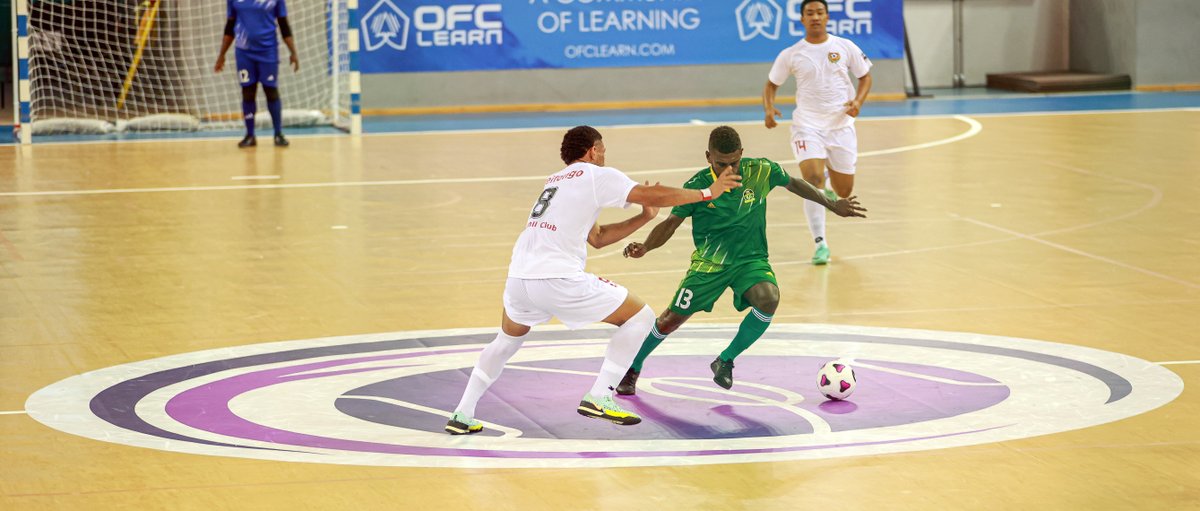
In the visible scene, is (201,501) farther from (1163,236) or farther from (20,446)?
(1163,236)

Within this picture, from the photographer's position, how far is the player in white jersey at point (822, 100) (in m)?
Answer: 13.9

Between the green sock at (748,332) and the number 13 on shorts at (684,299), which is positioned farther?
the number 13 on shorts at (684,299)

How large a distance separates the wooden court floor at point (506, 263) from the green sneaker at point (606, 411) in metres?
0.86

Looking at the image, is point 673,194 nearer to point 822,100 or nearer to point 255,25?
point 822,100

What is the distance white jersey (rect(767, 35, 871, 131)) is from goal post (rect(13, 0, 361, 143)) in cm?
1355

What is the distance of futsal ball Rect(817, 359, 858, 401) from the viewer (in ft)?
27.5

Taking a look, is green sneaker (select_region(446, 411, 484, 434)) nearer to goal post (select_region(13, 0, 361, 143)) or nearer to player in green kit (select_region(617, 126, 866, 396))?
player in green kit (select_region(617, 126, 866, 396))

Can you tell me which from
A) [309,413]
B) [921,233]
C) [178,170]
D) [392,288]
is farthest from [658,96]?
[309,413]

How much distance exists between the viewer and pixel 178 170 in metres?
20.5

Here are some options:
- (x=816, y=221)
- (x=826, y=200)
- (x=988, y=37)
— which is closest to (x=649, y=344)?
(x=826, y=200)

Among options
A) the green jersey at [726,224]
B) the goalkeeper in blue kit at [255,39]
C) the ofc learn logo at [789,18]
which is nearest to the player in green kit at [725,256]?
A: the green jersey at [726,224]

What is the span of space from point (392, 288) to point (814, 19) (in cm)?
458

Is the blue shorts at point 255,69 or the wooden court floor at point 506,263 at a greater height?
the blue shorts at point 255,69

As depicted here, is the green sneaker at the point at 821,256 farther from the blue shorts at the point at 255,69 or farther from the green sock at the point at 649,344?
the blue shorts at the point at 255,69
